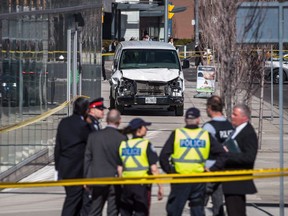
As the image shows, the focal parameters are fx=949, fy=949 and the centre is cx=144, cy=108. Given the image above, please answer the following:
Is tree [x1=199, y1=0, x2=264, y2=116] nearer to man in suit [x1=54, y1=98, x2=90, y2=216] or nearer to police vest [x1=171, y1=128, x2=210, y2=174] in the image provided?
man in suit [x1=54, y1=98, x2=90, y2=216]

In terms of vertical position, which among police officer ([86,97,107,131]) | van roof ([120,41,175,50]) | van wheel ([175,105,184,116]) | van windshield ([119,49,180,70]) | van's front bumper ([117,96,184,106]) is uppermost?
van roof ([120,41,175,50])

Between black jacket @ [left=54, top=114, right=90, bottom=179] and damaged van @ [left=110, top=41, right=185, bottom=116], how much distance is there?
1508 cm

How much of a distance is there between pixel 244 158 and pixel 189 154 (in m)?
0.61

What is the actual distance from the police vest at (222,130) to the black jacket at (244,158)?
1.56 ft

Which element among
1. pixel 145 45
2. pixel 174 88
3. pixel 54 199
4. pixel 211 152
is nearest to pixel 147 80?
pixel 174 88

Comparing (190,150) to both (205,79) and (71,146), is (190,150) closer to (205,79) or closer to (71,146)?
(71,146)

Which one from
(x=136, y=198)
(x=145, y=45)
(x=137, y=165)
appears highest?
(x=145, y=45)

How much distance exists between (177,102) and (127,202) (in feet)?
52.4

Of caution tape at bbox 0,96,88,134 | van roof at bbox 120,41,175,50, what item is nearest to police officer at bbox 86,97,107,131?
caution tape at bbox 0,96,88,134

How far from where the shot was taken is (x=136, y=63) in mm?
27188

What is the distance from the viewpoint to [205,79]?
3180 centimetres

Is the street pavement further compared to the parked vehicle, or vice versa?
the parked vehicle

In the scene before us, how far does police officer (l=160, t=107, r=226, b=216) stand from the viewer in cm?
1042

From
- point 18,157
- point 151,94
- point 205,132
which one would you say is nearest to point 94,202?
point 205,132
